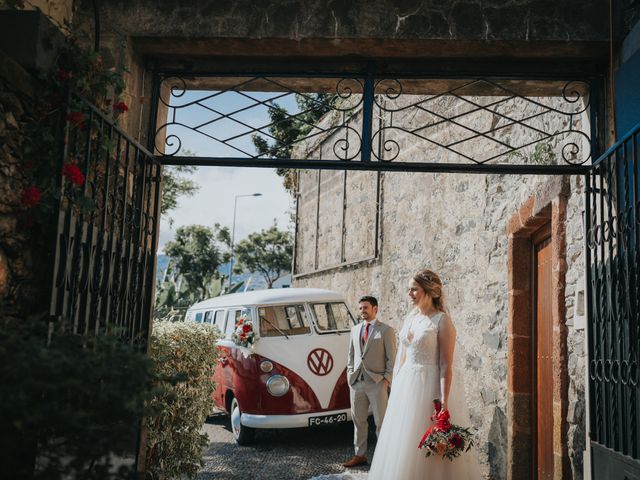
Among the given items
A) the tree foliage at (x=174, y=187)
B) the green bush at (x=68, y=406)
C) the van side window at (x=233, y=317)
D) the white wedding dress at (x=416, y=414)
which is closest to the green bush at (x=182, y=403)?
the white wedding dress at (x=416, y=414)

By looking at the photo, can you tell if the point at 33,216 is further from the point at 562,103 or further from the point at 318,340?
the point at 318,340

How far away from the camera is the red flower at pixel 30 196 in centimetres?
314

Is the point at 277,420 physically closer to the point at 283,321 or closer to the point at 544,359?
the point at 283,321

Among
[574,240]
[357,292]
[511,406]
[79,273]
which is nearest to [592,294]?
[574,240]

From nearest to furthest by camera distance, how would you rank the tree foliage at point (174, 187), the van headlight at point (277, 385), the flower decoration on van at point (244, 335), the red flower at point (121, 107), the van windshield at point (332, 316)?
1. the red flower at point (121, 107)
2. the van headlight at point (277, 385)
3. the flower decoration on van at point (244, 335)
4. the van windshield at point (332, 316)
5. the tree foliage at point (174, 187)

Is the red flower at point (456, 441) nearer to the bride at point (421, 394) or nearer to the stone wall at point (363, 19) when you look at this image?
the bride at point (421, 394)

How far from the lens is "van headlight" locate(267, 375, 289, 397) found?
8531 mm

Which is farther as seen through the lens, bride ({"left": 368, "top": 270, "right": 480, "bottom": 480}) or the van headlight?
the van headlight

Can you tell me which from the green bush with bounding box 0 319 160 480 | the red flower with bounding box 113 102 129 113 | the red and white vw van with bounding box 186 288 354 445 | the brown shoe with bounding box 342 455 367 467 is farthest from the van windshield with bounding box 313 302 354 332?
the green bush with bounding box 0 319 160 480

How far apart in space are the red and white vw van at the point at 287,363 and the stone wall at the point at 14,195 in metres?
5.33

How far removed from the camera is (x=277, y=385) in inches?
337

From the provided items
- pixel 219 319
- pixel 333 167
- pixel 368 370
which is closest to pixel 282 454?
pixel 368 370

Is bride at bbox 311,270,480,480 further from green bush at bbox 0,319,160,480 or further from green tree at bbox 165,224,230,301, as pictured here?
green tree at bbox 165,224,230,301

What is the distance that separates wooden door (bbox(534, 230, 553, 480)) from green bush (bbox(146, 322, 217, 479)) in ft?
10.3
